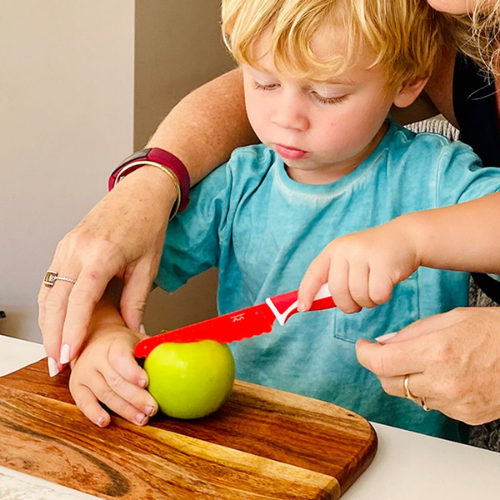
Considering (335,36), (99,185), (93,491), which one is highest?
(335,36)

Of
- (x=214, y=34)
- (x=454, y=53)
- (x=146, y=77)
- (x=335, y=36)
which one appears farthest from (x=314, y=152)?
(x=214, y=34)

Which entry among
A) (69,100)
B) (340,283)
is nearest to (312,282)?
(340,283)

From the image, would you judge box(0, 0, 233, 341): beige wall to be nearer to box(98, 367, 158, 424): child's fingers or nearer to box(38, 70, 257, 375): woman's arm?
box(38, 70, 257, 375): woman's arm

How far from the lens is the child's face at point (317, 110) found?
0.96m

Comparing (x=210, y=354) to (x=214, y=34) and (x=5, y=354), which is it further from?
(x=214, y=34)

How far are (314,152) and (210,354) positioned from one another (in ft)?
1.04

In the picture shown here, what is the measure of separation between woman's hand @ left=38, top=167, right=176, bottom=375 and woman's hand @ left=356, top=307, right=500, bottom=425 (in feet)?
1.19

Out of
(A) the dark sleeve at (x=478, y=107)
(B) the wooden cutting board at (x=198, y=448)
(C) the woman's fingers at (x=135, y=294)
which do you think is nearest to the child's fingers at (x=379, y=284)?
(B) the wooden cutting board at (x=198, y=448)

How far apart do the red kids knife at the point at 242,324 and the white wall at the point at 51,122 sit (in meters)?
1.60

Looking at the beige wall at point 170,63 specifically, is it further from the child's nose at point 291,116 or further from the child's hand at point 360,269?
the child's hand at point 360,269

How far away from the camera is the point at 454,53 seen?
47.8 inches

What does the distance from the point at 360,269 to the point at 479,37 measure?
1.59 ft

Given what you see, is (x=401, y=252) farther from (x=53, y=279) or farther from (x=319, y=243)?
(x=53, y=279)

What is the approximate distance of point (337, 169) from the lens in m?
1.14
